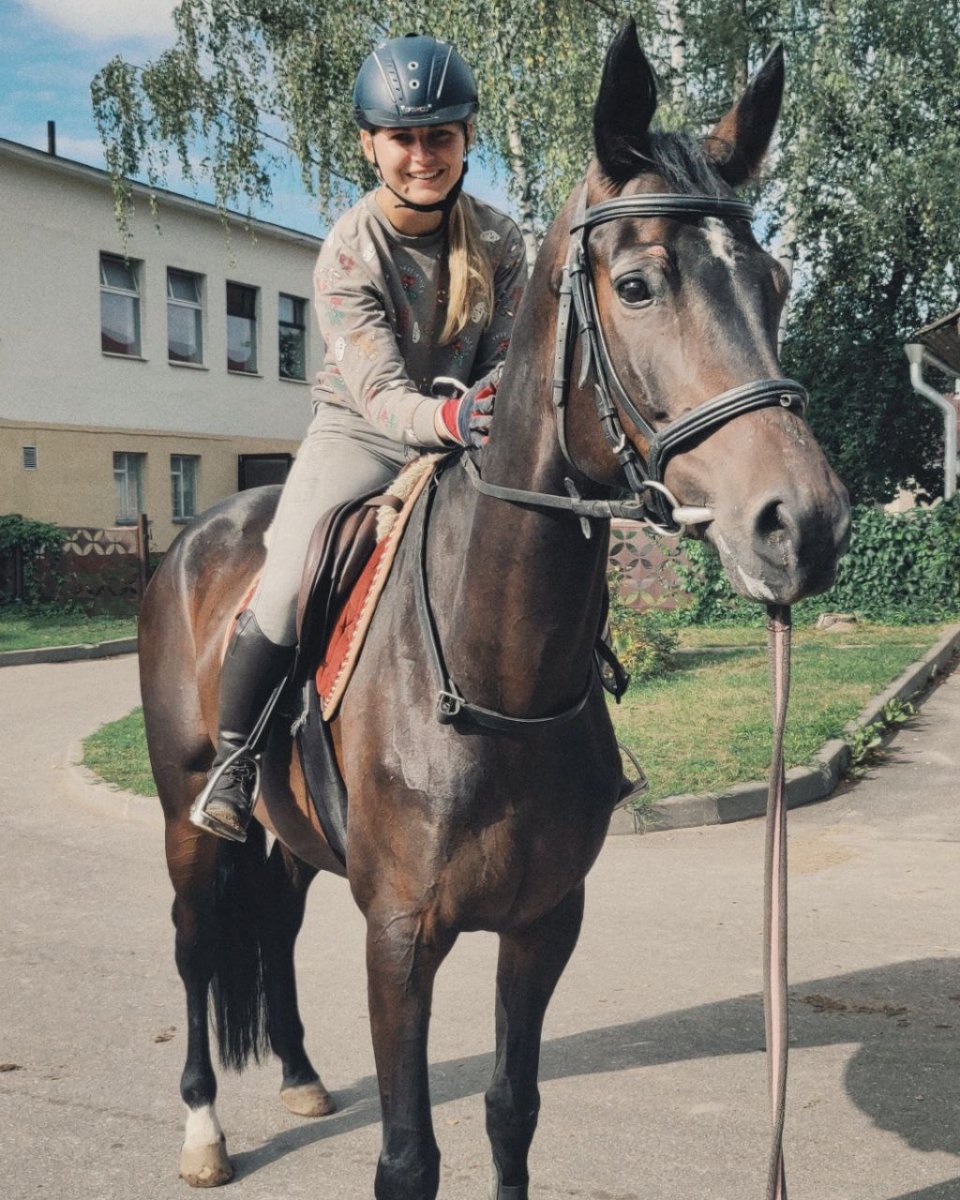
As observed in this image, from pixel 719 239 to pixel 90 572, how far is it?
21834 mm

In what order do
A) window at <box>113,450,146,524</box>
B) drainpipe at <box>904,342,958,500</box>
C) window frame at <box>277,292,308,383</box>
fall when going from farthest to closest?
window frame at <box>277,292,308,383</box> < window at <box>113,450,146,524</box> < drainpipe at <box>904,342,958,500</box>

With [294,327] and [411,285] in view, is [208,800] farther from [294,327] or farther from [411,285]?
[294,327]

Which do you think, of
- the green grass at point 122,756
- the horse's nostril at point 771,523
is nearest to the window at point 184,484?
the green grass at point 122,756

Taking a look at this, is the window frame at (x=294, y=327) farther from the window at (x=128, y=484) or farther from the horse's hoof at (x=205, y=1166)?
the horse's hoof at (x=205, y=1166)

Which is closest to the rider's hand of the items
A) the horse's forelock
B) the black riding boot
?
the horse's forelock

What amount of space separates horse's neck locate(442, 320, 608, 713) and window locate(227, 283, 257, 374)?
27300mm

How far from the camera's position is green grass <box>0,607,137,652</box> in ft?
57.0

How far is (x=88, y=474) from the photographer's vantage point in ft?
83.3

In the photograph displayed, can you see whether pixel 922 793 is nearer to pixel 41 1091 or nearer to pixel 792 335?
pixel 41 1091

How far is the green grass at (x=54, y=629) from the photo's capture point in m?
17.4

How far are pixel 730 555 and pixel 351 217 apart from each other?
5.52 feet

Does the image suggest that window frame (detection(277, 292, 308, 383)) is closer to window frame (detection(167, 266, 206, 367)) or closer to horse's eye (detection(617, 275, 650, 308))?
window frame (detection(167, 266, 206, 367))

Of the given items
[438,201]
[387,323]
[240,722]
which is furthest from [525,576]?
[240,722]

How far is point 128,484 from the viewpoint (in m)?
26.7
